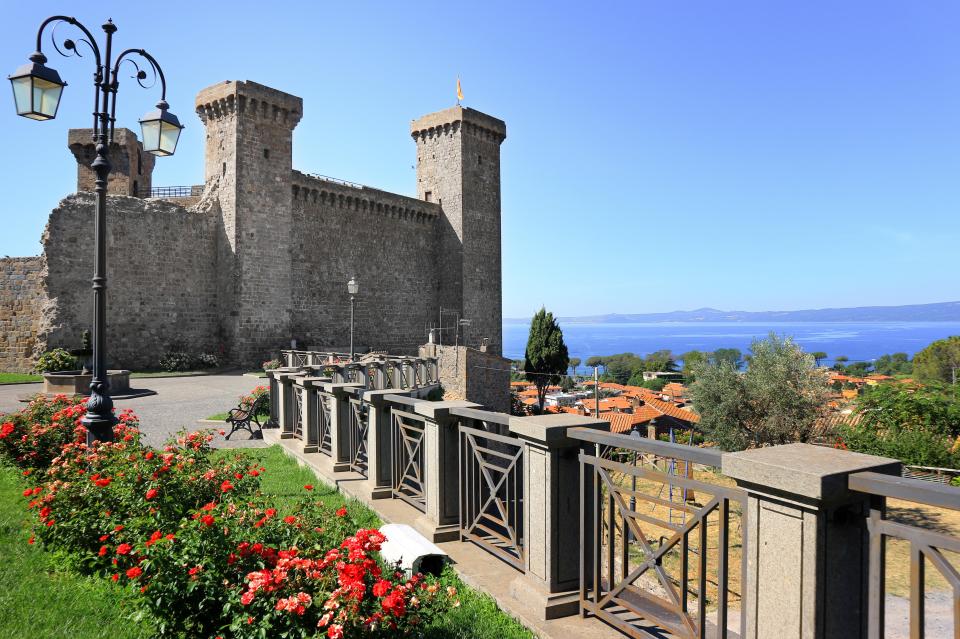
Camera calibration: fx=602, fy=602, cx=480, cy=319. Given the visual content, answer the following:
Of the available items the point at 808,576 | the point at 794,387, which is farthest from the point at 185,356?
the point at 808,576

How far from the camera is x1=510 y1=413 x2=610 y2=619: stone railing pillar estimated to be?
3428 millimetres

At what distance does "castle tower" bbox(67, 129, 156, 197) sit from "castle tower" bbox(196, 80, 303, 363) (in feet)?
30.3

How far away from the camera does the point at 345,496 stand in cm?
638

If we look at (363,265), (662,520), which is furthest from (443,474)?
(363,265)

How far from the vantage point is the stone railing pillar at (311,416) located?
27.7ft

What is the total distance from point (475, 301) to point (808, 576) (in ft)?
115

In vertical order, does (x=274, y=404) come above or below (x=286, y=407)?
below

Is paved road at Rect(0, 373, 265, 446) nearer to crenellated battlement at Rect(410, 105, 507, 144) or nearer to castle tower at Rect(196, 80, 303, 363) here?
castle tower at Rect(196, 80, 303, 363)

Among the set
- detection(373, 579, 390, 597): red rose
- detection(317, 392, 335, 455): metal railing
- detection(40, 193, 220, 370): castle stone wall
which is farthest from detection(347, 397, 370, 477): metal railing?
detection(40, 193, 220, 370): castle stone wall

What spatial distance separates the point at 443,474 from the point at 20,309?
25107 millimetres

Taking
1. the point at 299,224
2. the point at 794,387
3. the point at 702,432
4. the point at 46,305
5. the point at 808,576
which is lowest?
the point at 702,432

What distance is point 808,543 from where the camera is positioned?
2.12 metres

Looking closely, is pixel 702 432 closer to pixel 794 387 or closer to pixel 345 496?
pixel 794 387

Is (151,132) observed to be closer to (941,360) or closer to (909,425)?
(909,425)
